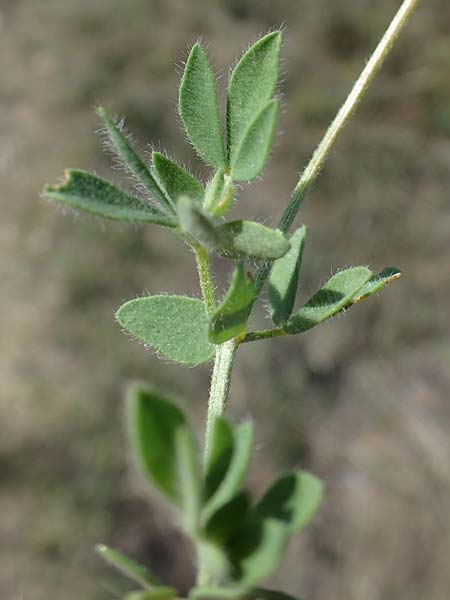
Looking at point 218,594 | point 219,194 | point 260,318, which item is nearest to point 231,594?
point 218,594

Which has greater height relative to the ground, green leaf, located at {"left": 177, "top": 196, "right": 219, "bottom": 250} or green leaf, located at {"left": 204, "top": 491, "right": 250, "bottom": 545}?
green leaf, located at {"left": 177, "top": 196, "right": 219, "bottom": 250}

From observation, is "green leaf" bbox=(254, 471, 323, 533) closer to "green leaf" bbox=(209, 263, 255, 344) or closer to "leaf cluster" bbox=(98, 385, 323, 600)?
"leaf cluster" bbox=(98, 385, 323, 600)

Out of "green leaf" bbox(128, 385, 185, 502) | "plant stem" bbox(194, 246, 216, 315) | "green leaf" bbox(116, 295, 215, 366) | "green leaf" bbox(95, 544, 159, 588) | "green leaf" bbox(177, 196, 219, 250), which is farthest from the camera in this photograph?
"green leaf" bbox(116, 295, 215, 366)

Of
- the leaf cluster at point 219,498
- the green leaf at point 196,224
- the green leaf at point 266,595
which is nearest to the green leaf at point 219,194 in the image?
the green leaf at point 196,224

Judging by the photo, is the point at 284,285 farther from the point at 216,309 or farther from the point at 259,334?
the point at 216,309

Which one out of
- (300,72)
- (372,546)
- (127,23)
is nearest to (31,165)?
(127,23)

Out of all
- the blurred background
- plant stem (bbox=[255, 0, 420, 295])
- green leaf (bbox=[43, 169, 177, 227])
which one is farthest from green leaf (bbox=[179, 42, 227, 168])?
the blurred background
